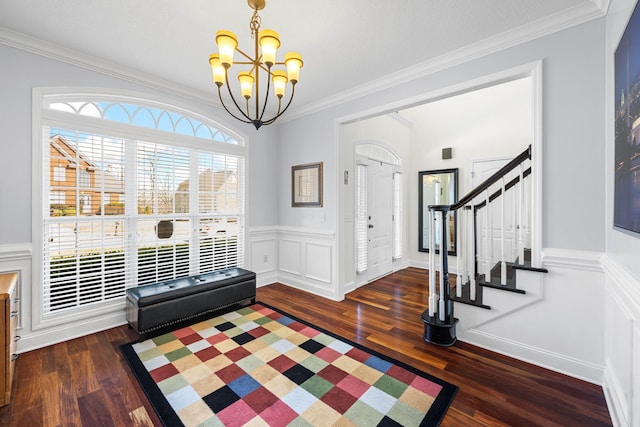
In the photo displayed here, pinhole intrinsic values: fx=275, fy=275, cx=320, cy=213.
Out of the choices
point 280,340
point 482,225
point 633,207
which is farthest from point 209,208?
point 482,225

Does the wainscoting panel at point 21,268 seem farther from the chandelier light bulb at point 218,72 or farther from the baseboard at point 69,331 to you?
the chandelier light bulb at point 218,72

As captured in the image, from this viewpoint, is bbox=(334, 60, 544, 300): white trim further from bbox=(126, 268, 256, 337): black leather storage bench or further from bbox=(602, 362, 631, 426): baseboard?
bbox=(126, 268, 256, 337): black leather storage bench

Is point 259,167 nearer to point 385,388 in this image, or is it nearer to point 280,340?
point 280,340

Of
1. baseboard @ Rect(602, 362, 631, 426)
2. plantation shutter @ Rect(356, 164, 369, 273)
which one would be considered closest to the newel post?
baseboard @ Rect(602, 362, 631, 426)

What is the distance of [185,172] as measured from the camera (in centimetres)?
362

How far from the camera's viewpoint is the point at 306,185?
13.9 ft

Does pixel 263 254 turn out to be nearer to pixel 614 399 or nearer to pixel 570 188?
pixel 570 188

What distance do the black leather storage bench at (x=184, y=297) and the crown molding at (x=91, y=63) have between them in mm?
2354

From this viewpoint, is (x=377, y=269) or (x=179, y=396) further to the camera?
(x=377, y=269)

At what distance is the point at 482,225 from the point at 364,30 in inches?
147

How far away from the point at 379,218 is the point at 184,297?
3.31 m

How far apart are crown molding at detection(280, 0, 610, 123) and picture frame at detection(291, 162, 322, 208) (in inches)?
41.1

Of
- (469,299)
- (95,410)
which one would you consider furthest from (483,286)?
(95,410)

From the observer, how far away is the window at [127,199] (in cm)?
274
